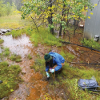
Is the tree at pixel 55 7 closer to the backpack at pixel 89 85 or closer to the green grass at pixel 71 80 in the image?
the green grass at pixel 71 80

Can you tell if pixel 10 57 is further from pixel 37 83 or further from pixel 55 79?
pixel 55 79

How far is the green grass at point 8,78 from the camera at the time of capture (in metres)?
2.74

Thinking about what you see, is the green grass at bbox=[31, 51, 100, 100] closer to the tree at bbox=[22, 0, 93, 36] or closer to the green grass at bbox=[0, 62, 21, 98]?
the green grass at bbox=[0, 62, 21, 98]

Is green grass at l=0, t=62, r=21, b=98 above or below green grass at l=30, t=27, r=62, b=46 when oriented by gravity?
below

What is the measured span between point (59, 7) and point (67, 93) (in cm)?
549

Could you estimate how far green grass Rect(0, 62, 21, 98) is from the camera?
274 centimetres

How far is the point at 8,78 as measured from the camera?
317 centimetres

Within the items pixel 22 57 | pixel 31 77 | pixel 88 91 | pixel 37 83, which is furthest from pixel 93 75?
pixel 22 57

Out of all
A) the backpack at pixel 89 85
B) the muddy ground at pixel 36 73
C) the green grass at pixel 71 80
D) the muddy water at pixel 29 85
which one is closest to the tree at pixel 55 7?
the muddy ground at pixel 36 73

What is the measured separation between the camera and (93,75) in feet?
10.4

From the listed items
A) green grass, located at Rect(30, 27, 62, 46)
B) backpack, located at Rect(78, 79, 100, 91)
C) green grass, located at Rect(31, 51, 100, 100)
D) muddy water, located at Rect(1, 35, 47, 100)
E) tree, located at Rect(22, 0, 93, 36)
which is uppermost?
tree, located at Rect(22, 0, 93, 36)

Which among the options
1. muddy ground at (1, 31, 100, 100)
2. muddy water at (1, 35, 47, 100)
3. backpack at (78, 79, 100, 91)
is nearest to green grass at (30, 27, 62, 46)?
muddy ground at (1, 31, 100, 100)

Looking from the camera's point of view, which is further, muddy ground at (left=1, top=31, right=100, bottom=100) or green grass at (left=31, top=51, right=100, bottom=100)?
muddy ground at (left=1, top=31, right=100, bottom=100)

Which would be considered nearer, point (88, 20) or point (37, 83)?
point (37, 83)
